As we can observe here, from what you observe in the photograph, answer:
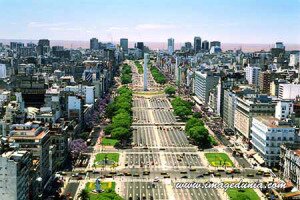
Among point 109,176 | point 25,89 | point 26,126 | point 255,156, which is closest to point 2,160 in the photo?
point 26,126

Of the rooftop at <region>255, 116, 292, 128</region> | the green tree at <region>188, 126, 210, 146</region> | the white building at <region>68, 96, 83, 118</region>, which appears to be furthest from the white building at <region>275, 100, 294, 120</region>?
the white building at <region>68, 96, 83, 118</region>

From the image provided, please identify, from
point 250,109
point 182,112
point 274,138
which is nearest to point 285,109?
point 250,109

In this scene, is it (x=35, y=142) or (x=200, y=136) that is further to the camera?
(x=200, y=136)

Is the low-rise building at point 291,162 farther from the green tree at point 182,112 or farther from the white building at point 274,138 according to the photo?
the green tree at point 182,112

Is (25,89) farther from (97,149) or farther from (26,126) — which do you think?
(26,126)

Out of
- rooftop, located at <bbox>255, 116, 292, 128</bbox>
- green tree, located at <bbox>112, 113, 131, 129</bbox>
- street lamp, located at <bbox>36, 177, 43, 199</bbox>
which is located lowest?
street lamp, located at <bbox>36, 177, 43, 199</bbox>

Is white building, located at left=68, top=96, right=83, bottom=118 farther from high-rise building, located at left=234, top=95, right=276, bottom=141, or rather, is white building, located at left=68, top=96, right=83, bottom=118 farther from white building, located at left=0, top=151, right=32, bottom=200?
white building, located at left=0, top=151, right=32, bottom=200

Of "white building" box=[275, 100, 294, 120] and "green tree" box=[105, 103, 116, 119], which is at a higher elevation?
"white building" box=[275, 100, 294, 120]

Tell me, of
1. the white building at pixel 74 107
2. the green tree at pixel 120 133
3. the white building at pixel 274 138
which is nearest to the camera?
the white building at pixel 274 138

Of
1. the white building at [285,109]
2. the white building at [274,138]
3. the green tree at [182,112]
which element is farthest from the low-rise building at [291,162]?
the green tree at [182,112]

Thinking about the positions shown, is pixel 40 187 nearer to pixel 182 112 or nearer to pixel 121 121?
pixel 121 121

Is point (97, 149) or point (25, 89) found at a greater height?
point (25, 89)
